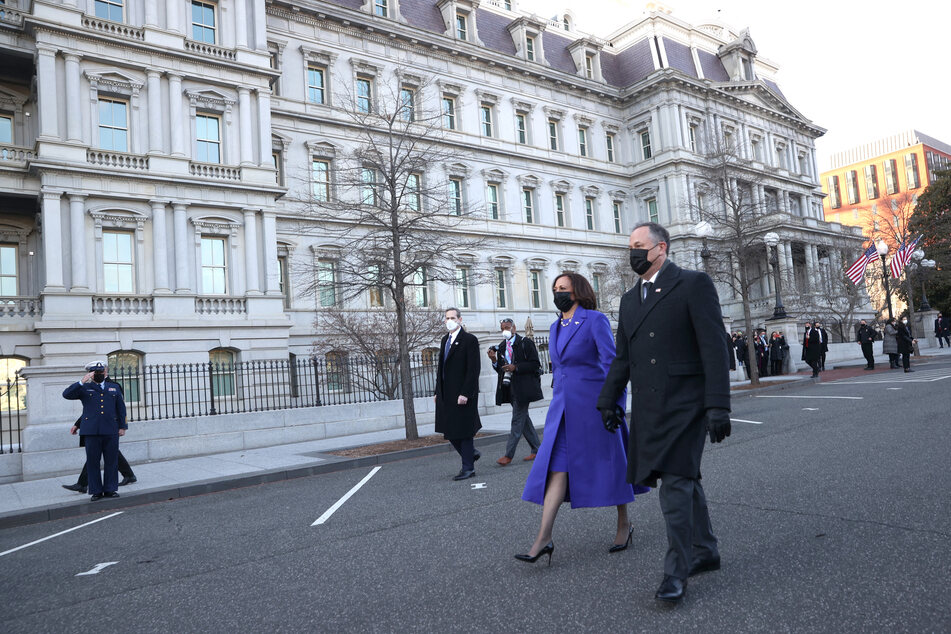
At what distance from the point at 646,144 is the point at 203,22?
3063 centimetres

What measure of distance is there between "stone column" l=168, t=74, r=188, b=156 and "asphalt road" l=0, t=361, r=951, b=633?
17721 mm

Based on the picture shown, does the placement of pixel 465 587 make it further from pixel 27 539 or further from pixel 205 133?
pixel 205 133

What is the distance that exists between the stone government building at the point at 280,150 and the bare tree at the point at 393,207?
103 centimetres

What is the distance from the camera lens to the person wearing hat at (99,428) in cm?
948

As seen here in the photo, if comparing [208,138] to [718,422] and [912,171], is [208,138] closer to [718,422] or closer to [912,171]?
[718,422]

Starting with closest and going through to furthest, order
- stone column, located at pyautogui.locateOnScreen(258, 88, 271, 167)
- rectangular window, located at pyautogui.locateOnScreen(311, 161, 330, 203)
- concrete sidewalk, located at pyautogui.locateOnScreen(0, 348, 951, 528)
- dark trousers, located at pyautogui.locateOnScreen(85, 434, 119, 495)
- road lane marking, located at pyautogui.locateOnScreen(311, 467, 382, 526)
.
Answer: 1. road lane marking, located at pyautogui.locateOnScreen(311, 467, 382, 526)
2. concrete sidewalk, located at pyautogui.locateOnScreen(0, 348, 951, 528)
3. dark trousers, located at pyautogui.locateOnScreen(85, 434, 119, 495)
4. stone column, located at pyautogui.locateOnScreen(258, 88, 271, 167)
5. rectangular window, located at pyautogui.locateOnScreen(311, 161, 330, 203)

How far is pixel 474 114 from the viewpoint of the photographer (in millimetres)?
→ 37969

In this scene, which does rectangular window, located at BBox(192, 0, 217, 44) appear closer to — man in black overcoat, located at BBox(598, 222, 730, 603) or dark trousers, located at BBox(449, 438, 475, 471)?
dark trousers, located at BBox(449, 438, 475, 471)

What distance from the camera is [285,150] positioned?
1216 inches

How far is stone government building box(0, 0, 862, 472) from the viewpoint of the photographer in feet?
71.5

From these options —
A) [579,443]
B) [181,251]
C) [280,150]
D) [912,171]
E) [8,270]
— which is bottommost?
[579,443]

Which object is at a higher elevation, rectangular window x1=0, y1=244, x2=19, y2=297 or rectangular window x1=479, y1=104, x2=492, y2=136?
rectangular window x1=479, y1=104, x2=492, y2=136

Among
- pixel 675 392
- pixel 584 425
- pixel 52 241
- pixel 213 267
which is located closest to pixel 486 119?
pixel 213 267

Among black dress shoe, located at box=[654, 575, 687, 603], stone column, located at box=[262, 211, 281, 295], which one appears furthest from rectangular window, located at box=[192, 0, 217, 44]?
black dress shoe, located at box=[654, 575, 687, 603]
